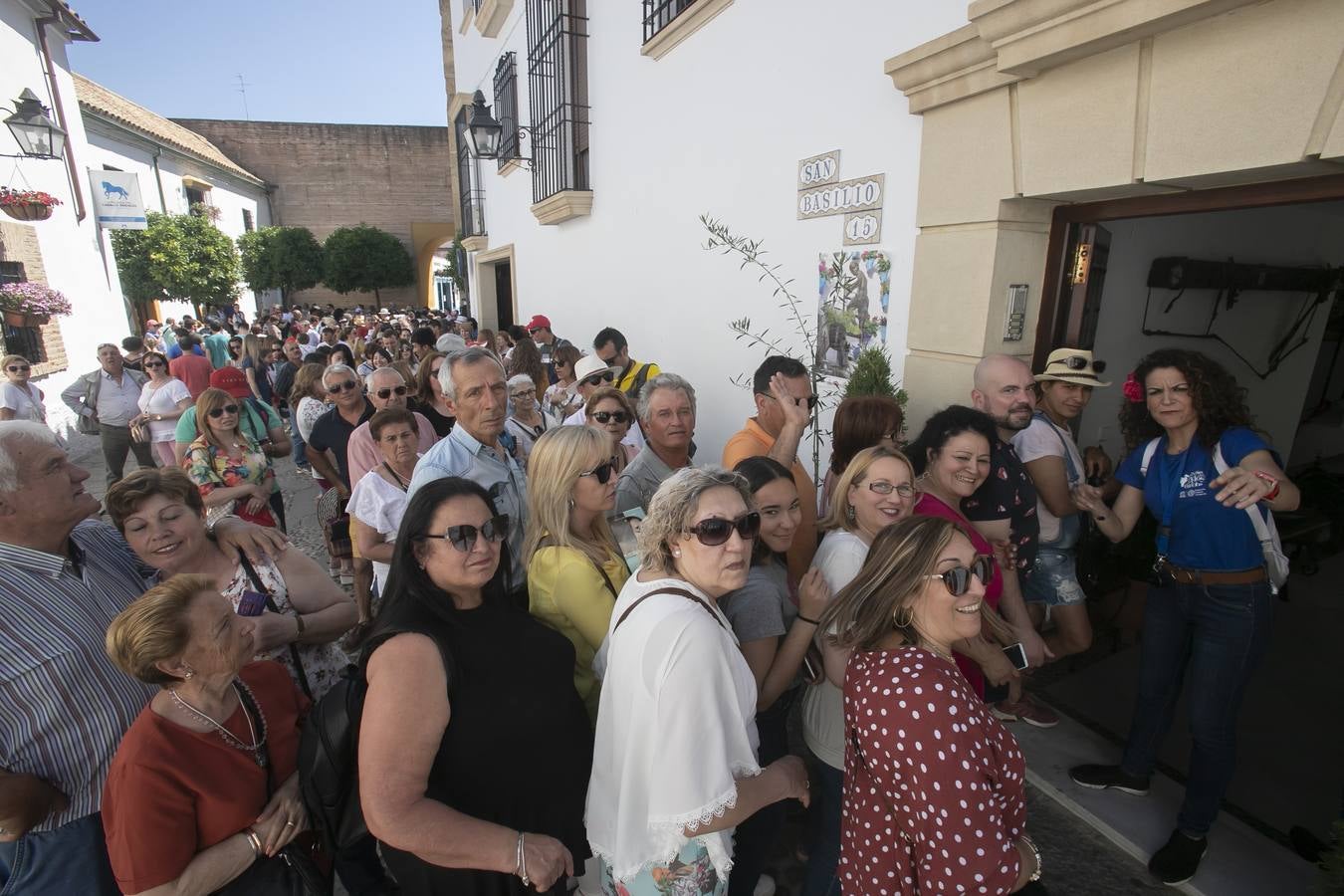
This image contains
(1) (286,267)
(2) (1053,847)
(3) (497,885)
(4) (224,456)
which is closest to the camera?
(3) (497,885)

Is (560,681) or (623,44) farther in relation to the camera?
(623,44)

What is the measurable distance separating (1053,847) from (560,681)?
2.30 meters

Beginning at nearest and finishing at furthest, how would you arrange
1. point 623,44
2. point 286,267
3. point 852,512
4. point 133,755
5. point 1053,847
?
point 133,755 → point 852,512 → point 1053,847 → point 623,44 → point 286,267

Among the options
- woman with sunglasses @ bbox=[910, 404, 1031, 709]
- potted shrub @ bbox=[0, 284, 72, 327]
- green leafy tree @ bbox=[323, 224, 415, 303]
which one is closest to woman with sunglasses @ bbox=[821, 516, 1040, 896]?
woman with sunglasses @ bbox=[910, 404, 1031, 709]

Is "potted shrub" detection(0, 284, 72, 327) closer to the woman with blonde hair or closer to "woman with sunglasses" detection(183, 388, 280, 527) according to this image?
"woman with sunglasses" detection(183, 388, 280, 527)

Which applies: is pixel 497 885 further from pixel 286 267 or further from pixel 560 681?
pixel 286 267

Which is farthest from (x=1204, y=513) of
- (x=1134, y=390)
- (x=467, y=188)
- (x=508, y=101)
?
(x=467, y=188)

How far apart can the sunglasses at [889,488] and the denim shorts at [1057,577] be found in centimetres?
150

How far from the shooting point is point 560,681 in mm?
1713

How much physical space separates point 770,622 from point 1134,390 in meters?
1.87

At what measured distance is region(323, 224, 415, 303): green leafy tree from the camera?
29.9m

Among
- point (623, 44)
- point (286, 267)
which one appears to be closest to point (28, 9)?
point (623, 44)

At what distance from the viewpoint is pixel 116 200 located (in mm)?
12148

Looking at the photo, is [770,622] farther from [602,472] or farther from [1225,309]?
[1225,309]
